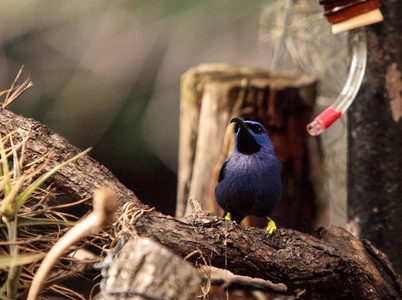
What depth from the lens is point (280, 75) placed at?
4.46 m

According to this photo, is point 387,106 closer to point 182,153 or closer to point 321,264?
point 321,264

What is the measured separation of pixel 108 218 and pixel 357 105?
115 inches

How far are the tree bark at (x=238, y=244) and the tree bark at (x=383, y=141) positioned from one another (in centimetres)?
108

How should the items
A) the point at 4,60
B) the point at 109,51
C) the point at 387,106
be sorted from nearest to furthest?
the point at 387,106, the point at 4,60, the point at 109,51

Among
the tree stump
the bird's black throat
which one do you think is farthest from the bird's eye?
the tree stump

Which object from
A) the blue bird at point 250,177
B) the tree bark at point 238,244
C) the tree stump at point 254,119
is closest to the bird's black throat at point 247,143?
the blue bird at point 250,177

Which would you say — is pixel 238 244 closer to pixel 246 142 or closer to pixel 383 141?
pixel 246 142

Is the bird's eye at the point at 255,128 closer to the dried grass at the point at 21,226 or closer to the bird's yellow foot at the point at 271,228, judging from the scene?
the bird's yellow foot at the point at 271,228

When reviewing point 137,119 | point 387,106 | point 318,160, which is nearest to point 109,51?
point 137,119

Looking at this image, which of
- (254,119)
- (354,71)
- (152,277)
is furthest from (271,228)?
(254,119)

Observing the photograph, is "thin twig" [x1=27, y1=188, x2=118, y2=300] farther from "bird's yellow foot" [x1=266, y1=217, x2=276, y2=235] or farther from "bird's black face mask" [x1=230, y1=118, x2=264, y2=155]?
"bird's black face mask" [x1=230, y1=118, x2=264, y2=155]

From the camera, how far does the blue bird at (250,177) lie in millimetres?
2951

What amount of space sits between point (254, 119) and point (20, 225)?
9.33 feet

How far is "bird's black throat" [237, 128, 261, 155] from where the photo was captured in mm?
3062
